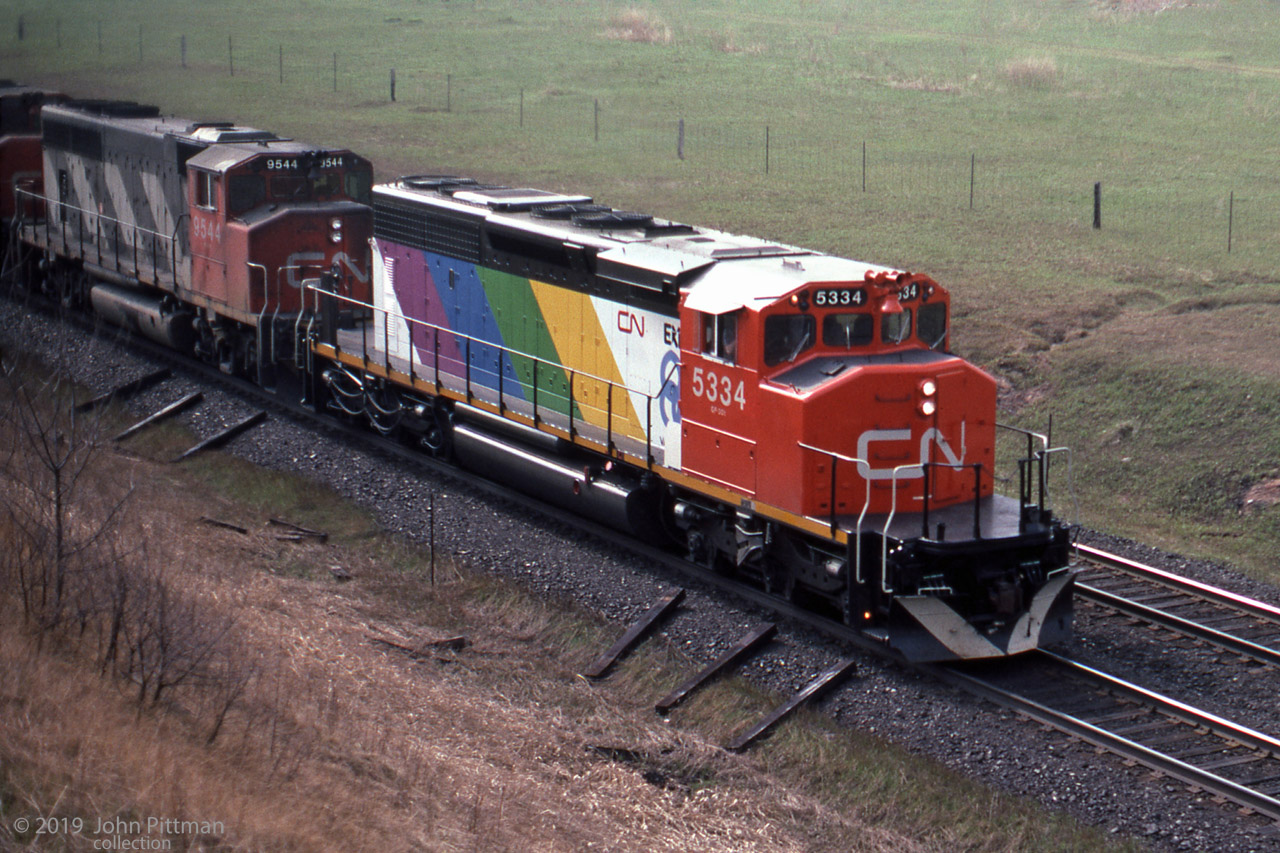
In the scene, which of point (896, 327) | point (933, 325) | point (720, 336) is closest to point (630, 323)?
point (720, 336)

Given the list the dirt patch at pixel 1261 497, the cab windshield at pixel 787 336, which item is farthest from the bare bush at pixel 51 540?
the dirt patch at pixel 1261 497

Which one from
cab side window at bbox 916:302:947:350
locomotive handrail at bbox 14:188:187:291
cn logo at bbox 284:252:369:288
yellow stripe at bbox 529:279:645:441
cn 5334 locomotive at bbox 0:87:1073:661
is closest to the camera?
cn 5334 locomotive at bbox 0:87:1073:661

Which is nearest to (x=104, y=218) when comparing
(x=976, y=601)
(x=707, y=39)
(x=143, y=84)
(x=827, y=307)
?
(x=827, y=307)

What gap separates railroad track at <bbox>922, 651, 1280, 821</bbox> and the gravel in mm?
130

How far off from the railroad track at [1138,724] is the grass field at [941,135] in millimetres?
4165

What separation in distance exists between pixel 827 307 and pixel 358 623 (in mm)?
4937

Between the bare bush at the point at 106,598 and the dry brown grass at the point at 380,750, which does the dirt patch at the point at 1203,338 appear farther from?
the bare bush at the point at 106,598

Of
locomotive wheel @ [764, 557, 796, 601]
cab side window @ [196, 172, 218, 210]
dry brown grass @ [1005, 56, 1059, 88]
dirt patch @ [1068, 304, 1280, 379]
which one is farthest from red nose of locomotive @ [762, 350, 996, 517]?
dry brown grass @ [1005, 56, 1059, 88]

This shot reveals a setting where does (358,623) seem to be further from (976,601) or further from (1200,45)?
(1200,45)

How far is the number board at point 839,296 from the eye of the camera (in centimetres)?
1120

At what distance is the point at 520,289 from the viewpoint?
48.2 ft

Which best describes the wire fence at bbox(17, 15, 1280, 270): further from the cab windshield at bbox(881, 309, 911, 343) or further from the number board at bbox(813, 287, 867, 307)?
the number board at bbox(813, 287, 867, 307)

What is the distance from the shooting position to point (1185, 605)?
12.1 meters

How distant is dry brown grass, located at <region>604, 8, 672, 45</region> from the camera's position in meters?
46.1
